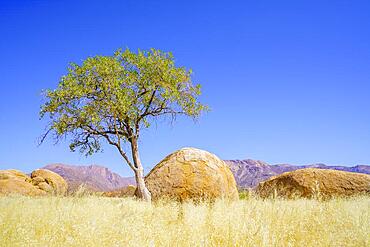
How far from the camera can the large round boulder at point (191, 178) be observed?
15.2 meters

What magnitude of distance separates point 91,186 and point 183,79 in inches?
387

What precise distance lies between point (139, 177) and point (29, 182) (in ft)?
63.2

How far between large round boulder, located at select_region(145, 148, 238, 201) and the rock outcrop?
50.0 ft

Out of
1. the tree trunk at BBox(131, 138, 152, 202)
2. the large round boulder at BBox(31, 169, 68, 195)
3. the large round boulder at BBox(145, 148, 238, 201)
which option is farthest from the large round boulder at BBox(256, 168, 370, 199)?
the large round boulder at BBox(31, 169, 68, 195)

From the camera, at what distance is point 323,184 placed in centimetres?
1820

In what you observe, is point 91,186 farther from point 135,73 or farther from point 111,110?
point 135,73

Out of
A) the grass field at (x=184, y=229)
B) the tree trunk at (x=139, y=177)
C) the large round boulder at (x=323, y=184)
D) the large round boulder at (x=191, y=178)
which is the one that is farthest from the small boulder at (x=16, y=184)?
the grass field at (x=184, y=229)

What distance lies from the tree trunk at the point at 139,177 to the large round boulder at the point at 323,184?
6.15 metres

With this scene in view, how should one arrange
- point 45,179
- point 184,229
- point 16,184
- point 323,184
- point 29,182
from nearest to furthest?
point 184,229 → point 323,184 → point 16,184 → point 29,182 → point 45,179

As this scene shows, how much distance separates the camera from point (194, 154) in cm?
1628

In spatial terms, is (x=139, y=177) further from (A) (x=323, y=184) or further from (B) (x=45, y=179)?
(B) (x=45, y=179)

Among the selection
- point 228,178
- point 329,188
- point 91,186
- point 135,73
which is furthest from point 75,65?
point 329,188

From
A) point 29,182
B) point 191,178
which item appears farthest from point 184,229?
point 29,182

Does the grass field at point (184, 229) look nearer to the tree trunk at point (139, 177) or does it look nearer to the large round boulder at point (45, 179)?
the tree trunk at point (139, 177)
